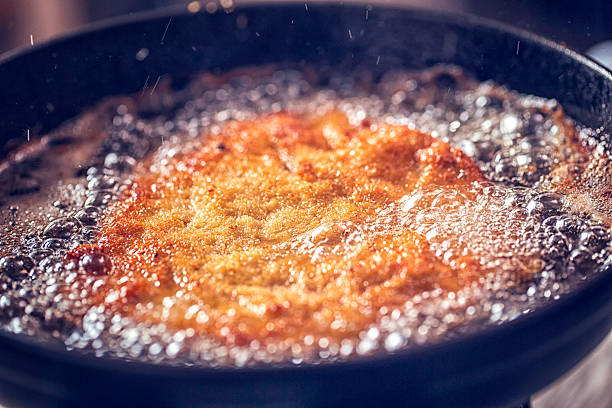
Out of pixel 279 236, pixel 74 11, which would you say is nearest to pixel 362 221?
pixel 279 236

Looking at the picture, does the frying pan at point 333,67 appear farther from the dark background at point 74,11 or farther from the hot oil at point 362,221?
the dark background at point 74,11

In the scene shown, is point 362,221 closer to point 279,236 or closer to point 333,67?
point 279,236

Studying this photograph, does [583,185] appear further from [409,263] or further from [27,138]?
[27,138]

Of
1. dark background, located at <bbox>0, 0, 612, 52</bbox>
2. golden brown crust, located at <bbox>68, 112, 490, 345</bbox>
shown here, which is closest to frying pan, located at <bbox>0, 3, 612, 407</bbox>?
golden brown crust, located at <bbox>68, 112, 490, 345</bbox>

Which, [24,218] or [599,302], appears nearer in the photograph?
[599,302]

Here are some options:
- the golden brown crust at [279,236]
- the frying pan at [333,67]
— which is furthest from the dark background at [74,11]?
the golden brown crust at [279,236]

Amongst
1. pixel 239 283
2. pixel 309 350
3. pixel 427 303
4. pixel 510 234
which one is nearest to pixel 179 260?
pixel 239 283

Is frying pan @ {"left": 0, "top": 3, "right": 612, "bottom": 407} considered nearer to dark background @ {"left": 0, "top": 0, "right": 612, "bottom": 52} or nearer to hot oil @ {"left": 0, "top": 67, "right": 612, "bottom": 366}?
hot oil @ {"left": 0, "top": 67, "right": 612, "bottom": 366}
